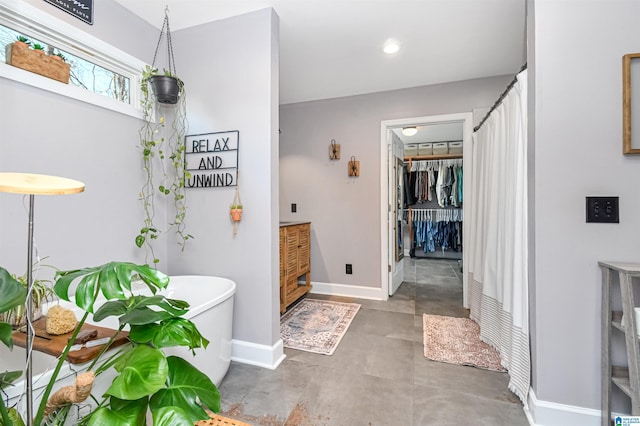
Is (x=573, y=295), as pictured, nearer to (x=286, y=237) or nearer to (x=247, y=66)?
(x=286, y=237)

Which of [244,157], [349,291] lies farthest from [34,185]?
[349,291]

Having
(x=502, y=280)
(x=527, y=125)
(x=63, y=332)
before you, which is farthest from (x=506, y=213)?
(x=63, y=332)

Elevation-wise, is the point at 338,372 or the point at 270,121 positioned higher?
the point at 270,121

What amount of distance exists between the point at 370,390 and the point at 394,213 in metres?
2.27

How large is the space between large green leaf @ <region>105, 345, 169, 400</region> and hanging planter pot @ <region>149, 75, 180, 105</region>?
1831 millimetres

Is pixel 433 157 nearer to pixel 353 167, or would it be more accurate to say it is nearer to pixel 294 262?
pixel 353 167

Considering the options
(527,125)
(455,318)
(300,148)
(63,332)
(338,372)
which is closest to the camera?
(63,332)

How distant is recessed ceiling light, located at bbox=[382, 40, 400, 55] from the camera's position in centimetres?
244

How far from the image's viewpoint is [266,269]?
81.3 inches

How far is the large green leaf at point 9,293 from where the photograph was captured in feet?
2.35

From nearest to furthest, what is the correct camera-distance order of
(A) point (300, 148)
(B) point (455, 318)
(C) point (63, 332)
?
(C) point (63, 332)
(B) point (455, 318)
(A) point (300, 148)

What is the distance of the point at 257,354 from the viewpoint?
2064 millimetres

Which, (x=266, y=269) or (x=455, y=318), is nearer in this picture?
(x=266, y=269)

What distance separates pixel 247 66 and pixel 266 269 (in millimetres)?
1506
